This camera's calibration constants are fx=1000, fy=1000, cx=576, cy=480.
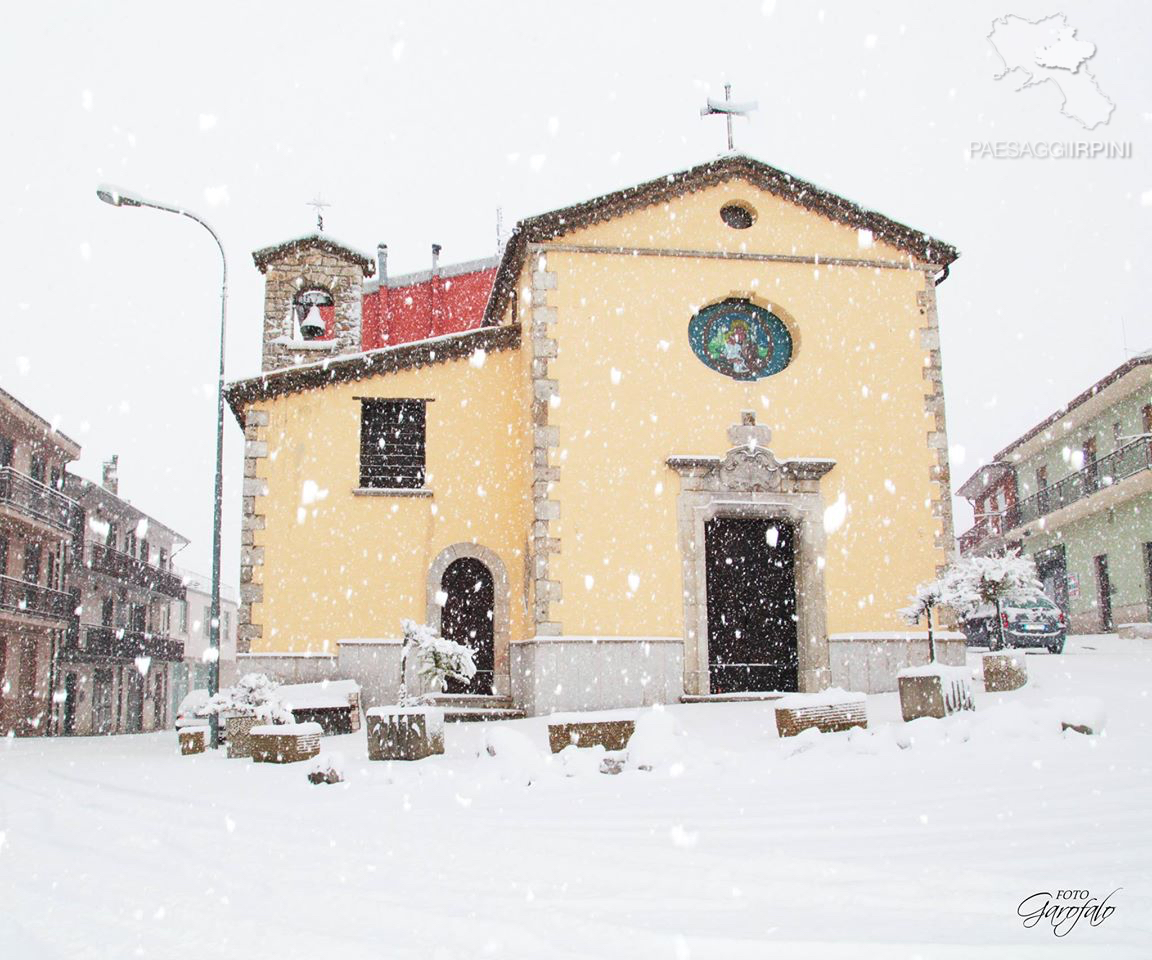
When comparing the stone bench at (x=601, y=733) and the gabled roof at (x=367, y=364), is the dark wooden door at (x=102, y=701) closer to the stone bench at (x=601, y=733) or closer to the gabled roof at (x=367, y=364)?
the gabled roof at (x=367, y=364)

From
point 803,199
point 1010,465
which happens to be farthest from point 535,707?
point 1010,465

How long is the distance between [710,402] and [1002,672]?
17.1 feet

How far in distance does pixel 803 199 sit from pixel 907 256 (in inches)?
72.1

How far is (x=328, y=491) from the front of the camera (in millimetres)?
14578

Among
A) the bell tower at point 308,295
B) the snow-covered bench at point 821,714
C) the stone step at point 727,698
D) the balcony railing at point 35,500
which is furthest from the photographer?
the balcony railing at point 35,500

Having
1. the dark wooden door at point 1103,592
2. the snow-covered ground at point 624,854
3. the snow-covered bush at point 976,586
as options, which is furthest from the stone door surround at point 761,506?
the dark wooden door at point 1103,592

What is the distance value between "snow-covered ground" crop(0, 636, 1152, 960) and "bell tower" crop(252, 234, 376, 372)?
9.55 metres

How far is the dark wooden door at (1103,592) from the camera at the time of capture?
88.5 feet

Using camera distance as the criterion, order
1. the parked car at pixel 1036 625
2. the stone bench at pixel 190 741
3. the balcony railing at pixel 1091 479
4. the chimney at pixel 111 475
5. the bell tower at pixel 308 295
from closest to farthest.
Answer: the stone bench at pixel 190 741 < the bell tower at pixel 308 295 < the parked car at pixel 1036 625 < the balcony railing at pixel 1091 479 < the chimney at pixel 111 475

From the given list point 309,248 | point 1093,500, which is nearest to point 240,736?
point 309,248

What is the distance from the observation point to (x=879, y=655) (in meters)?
13.7

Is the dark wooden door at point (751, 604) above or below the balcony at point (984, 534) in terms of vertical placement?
below

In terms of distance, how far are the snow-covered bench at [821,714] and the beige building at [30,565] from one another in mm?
22067

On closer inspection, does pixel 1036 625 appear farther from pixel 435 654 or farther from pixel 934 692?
pixel 435 654
